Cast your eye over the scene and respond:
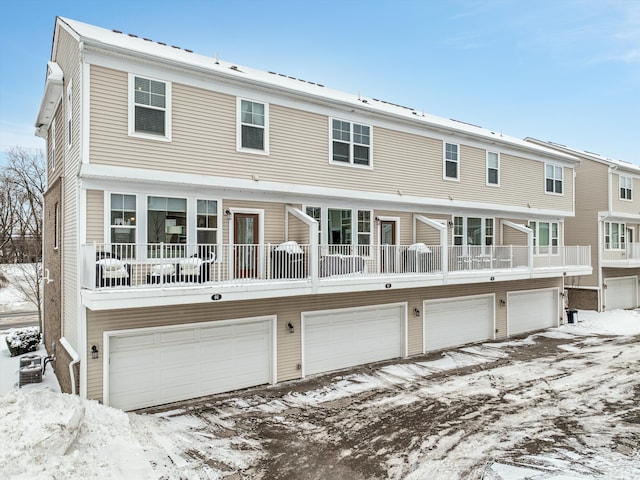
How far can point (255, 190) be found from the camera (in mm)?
11633

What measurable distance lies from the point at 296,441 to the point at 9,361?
1289cm

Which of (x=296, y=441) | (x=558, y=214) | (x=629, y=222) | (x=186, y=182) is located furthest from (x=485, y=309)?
(x=629, y=222)

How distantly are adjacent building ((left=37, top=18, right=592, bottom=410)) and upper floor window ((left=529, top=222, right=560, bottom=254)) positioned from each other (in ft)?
9.59

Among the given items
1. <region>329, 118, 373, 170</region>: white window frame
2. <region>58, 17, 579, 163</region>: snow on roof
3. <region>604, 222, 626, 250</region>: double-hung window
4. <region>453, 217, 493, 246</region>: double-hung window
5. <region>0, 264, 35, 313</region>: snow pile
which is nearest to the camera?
<region>58, 17, 579, 163</region>: snow on roof

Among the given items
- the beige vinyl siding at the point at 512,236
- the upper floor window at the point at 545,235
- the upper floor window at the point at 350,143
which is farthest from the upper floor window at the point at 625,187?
the upper floor window at the point at 350,143

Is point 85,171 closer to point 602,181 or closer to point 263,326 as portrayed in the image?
point 263,326

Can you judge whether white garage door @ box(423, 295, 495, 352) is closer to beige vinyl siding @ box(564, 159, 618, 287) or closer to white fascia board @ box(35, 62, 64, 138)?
beige vinyl siding @ box(564, 159, 618, 287)

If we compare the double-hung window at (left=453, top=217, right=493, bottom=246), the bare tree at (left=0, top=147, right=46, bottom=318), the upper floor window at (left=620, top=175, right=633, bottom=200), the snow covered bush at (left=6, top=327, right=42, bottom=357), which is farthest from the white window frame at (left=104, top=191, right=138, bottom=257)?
the bare tree at (left=0, top=147, right=46, bottom=318)

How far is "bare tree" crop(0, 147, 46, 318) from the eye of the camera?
3344cm

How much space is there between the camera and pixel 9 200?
34.6 m

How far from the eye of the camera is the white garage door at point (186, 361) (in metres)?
9.70

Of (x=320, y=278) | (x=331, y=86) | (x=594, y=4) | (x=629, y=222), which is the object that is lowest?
(x=320, y=278)

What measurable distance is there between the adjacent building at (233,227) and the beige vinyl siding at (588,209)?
8764mm

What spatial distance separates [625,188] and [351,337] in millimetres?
21746
